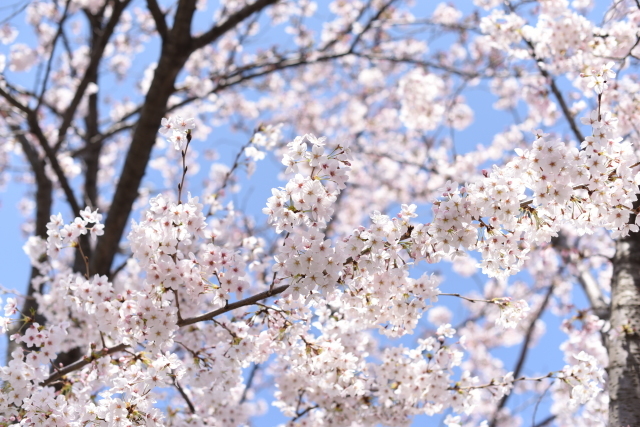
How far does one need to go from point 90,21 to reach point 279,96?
4733 mm

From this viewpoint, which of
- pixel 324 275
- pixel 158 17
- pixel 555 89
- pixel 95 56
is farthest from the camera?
pixel 95 56

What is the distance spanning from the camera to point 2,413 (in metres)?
2.76

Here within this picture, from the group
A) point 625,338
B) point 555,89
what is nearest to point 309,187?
point 625,338

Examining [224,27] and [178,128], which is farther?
[224,27]

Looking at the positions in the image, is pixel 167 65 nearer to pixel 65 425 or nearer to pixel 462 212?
pixel 65 425

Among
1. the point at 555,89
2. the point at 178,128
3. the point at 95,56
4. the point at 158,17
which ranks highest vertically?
the point at 95,56

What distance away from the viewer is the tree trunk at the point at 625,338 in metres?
3.21

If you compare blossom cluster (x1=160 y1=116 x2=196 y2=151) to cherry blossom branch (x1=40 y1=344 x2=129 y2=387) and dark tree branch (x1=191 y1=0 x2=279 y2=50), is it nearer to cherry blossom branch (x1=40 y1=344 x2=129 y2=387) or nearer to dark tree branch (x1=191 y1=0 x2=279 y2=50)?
cherry blossom branch (x1=40 y1=344 x2=129 y2=387)

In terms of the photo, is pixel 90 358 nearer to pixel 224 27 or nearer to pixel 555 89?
pixel 224 27

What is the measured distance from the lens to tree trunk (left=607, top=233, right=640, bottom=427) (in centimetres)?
321

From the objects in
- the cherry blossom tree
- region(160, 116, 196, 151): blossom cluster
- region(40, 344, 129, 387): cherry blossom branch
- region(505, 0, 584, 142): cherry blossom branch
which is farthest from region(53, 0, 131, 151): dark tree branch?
region(505, 0, 584, 142): cherry blossom branch

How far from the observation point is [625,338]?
11.7ft

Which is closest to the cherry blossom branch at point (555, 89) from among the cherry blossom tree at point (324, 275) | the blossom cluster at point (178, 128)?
the cherry blossom tree at point (324, 275)

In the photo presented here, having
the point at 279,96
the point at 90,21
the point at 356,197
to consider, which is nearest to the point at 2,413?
the point at 90,21
